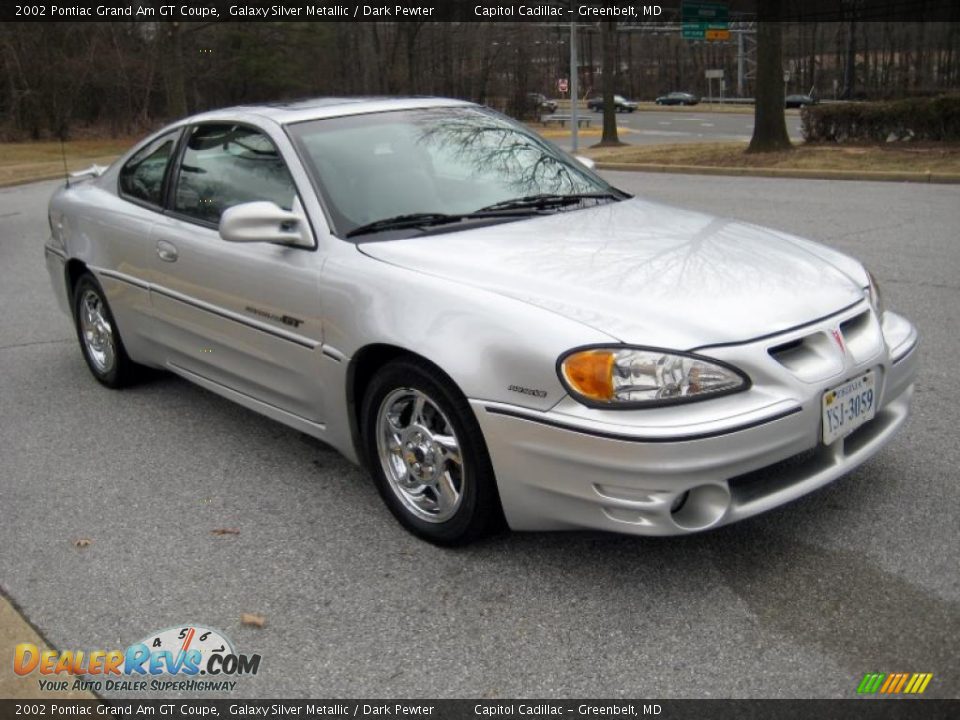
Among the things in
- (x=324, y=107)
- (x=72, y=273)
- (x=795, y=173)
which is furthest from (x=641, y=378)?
(x=795, y=173)

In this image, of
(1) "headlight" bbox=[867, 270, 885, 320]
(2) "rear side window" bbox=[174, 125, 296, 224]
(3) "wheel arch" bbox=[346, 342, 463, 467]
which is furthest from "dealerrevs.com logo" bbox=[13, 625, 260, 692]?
(1) "headlight" bbox=[867, 270, 885, 320]

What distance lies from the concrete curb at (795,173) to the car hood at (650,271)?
11.7 m

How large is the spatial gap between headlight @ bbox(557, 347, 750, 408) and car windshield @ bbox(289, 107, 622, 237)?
1.17m

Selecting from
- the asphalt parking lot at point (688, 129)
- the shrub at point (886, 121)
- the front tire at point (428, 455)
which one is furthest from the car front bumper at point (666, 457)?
the asphalt parking lot at point (688, 129)

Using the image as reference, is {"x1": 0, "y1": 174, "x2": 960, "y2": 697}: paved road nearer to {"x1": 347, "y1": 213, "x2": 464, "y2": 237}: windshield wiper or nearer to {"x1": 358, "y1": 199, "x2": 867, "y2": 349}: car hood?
{"x1": 358, "y1": 199, "x2": 867, "y2": 349}: car hood

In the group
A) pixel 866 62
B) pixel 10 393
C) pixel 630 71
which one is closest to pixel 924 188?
pixel 10 393

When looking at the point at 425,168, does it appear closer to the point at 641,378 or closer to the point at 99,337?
the point at 641,378

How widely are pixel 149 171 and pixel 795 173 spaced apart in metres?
13.2

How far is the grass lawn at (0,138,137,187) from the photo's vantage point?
961 inches

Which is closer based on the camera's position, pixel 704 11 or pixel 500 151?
pixel 500 151

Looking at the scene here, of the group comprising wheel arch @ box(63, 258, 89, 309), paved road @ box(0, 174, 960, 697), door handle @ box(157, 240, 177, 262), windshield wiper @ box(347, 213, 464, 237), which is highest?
windshield wiper @ box(347, 213, 464, 237)

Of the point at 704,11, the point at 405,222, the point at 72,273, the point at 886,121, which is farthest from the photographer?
the point at 704,11

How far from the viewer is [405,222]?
13.0 ft

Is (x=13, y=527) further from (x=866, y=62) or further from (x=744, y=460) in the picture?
(x=866, y=62)
